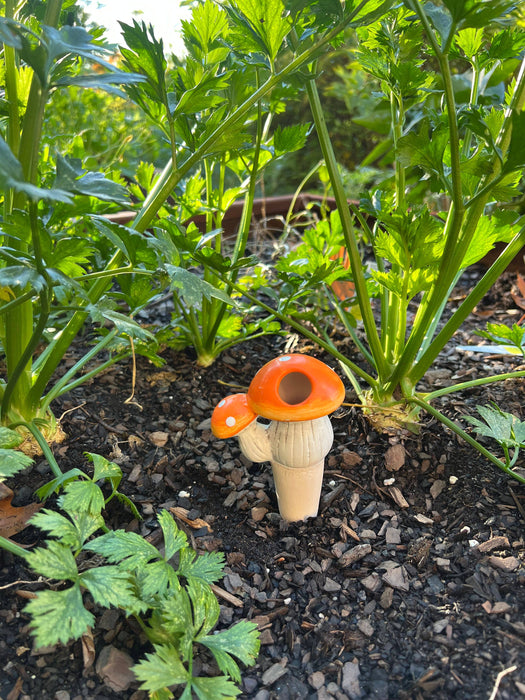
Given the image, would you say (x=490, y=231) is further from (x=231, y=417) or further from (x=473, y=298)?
(x=231, y=417)

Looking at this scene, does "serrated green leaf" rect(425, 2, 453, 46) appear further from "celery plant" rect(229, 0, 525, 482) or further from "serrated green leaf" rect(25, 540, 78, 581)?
"serrated green leaf" rect(25, 540, 78, 581)

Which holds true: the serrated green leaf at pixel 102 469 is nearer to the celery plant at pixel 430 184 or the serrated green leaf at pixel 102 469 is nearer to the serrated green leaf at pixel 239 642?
the serrated green leaf at pixel 239 642

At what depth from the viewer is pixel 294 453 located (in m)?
1.04

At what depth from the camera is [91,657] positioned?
2.85 feet

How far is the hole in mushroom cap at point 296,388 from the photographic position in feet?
3.54

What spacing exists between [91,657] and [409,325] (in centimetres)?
140

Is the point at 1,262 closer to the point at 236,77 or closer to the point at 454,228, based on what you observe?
the point at 236,77

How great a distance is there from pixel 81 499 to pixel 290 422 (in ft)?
1.21

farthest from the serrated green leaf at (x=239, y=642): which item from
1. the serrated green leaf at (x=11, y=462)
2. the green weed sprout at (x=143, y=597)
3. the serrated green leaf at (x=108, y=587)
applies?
the serrated green leaf at (x=11, y=462)

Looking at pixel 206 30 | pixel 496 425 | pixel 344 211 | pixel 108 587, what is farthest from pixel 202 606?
pixel 206 30

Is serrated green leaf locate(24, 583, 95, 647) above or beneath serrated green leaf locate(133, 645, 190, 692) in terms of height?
above

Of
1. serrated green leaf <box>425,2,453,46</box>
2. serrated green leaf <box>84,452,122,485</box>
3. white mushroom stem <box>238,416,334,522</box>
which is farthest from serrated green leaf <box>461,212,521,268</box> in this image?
serrated green leaf <box>84,452,122,485</box>

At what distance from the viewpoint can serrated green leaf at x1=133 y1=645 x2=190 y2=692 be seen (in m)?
0.74

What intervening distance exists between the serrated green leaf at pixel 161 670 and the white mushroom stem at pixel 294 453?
37cm
